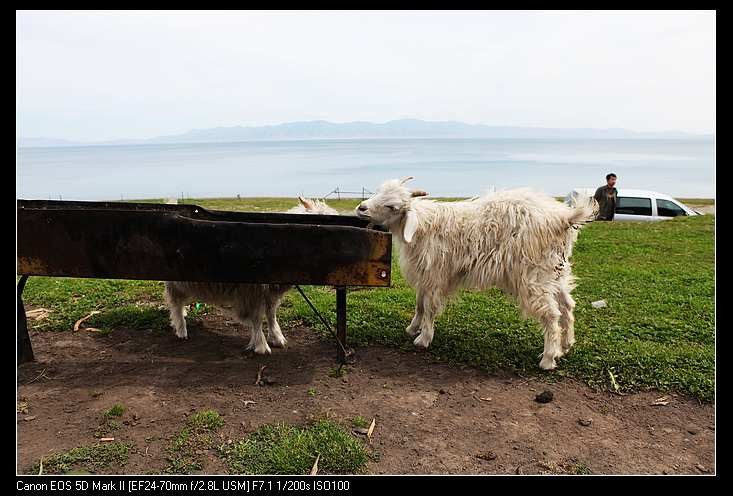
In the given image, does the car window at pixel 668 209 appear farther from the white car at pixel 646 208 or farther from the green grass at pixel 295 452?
the green grass at pixel 295 452

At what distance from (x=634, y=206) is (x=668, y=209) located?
3.54 ft

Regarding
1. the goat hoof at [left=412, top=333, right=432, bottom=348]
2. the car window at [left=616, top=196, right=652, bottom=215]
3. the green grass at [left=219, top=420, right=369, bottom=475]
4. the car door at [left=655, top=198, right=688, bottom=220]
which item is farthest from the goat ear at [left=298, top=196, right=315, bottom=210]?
the car door at [left=655, top=198, right=688, bottom=220]

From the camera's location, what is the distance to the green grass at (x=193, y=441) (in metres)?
3.69

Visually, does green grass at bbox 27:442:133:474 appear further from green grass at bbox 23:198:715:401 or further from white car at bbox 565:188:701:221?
white car at bbox 565:188:701:221

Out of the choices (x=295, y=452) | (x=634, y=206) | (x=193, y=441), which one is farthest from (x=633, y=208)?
(x=193, y=441)

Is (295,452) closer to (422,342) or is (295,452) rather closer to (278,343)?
(278,343)

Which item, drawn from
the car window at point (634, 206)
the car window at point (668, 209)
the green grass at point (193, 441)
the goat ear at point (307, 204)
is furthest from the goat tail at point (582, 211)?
the car window at point (668, 209)

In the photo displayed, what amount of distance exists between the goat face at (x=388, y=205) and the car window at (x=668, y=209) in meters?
14.4

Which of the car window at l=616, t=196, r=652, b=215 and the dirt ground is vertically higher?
the car window at l=616, t=196, r=652, b=215

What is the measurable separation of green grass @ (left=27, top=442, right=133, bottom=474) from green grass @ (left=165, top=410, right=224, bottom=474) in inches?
13.3

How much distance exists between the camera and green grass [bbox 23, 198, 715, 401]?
5.21 metres

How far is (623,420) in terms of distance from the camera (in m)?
4.39

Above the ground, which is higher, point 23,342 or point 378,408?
point 23,342

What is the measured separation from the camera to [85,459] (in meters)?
3.73
